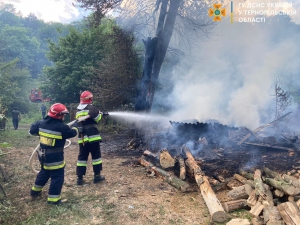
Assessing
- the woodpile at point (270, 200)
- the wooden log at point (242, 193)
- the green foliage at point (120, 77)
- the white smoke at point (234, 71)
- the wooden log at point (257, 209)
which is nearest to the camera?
the woodpile at point (270, 200)

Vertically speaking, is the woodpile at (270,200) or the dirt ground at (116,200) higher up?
the woodpile at (270,200)

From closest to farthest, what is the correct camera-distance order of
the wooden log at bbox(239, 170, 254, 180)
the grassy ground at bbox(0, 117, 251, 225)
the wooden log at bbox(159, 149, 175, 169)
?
the grassy ground at bbox(0, 117, 251, 225)
the wooden log at bbox(239, 170, 254, 180)
the wooden log at bbox(159, 149, 175, 169)

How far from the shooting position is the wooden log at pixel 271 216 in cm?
330

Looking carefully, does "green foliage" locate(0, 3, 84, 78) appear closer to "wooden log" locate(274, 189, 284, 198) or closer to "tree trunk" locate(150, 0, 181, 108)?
"tree trunk" locate(150, 0, 181, 108)

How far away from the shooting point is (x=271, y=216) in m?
3.37

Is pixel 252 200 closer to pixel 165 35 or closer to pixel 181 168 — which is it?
pixel 181 168

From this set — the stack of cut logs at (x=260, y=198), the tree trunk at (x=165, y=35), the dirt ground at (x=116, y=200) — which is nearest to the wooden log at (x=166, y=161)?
the dirt ground at (x=116, y=200)

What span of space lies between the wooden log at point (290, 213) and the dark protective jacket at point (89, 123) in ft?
12.0

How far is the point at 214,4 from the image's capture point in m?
11.7

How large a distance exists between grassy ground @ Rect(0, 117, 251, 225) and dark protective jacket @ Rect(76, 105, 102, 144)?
1012 millimetres

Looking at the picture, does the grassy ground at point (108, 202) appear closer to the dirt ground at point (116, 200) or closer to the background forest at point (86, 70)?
the dirt ground at point (116, 200)

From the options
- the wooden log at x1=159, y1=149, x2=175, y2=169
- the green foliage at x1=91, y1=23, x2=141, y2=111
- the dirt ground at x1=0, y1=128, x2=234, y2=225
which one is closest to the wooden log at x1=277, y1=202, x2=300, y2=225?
the dirt ground at x1=0, y1=128, x2=234, y2=225

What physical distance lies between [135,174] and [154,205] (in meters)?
1.73

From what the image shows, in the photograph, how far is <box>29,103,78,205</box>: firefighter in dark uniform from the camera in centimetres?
429
